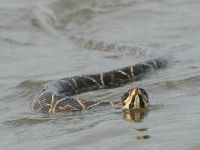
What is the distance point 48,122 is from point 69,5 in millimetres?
11017

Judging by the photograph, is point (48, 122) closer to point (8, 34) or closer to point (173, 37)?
point (173, 37)

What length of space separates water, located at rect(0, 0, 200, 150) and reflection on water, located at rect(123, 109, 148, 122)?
0.10 ft

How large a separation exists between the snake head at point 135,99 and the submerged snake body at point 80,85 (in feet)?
1.23

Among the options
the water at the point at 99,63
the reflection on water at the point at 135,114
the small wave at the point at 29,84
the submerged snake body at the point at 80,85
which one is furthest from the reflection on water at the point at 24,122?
the small wave at the point at 29,84

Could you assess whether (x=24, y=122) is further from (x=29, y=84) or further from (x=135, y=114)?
(x=29, y=84)

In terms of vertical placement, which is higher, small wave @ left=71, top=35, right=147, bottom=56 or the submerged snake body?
small wave @ left=71, top=35, right=147, bottom=56

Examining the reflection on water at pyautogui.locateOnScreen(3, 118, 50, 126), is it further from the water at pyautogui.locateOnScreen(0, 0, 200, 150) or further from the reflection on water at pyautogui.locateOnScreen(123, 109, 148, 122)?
the reflection on water at pyautogui.locateOnScreen(123, 109, 148, 122)

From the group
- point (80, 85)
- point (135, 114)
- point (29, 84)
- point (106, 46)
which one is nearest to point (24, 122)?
point (135, 114)

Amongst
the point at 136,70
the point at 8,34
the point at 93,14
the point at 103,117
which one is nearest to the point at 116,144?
the point at 103,117

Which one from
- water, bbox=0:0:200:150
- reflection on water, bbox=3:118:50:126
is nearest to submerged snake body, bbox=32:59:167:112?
water, bbox=0:0:200:150

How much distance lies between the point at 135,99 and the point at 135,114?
25 centimetres

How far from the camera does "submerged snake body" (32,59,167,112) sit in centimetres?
1034

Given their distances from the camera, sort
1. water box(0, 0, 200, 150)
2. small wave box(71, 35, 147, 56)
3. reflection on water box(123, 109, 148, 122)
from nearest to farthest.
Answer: water box(0, 0, 200, 150) < reflection on water box(123, 109, 148, 122) < small wave box(71, 35, 147, 56)

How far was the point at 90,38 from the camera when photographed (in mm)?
17422
